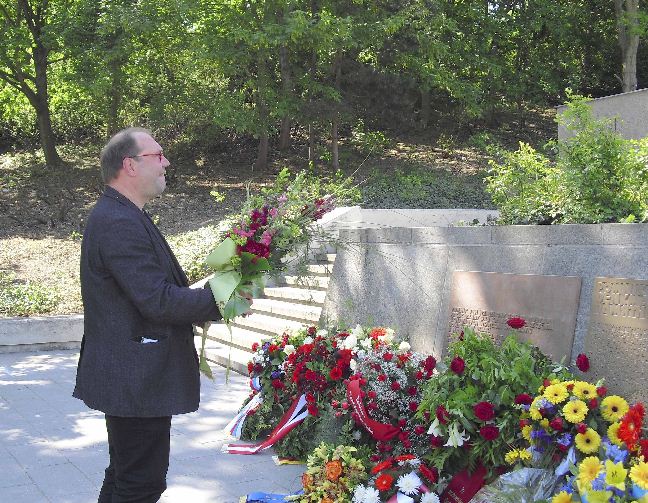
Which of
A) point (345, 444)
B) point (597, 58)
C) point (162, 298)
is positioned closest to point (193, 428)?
point (345, 444)

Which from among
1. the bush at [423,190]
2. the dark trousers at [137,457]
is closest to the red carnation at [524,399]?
the dark trousers at [137,457]

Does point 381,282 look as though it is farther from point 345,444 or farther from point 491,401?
point 491,401

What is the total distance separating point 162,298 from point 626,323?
251cm

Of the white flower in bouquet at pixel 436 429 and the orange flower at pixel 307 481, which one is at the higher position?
A: the white flower in bouquet at pixel 436 429

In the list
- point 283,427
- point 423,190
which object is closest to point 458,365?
point 283,427

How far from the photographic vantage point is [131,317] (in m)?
2.85

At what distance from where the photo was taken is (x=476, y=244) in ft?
17.4

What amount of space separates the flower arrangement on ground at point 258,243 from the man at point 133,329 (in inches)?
5.2

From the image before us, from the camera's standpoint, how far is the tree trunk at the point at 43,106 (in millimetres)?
18812

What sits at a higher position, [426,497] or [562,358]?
[562,358]

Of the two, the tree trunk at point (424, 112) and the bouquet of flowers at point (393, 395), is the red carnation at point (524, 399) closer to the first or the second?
the bouquet of flowers at point (393, 395)

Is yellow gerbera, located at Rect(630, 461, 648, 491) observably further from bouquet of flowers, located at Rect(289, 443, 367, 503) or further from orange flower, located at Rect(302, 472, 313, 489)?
orange flower, located at Rect(302, 472, 313, 489)

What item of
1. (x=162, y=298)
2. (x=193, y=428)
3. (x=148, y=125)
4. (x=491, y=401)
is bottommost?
(x=193, y=428)

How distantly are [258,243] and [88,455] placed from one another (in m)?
2.74
